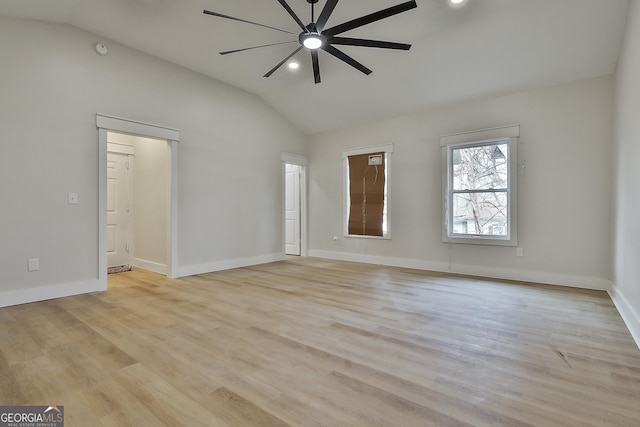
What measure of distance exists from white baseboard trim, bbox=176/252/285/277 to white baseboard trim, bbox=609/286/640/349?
4.96 metres

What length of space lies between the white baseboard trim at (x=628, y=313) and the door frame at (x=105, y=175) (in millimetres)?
5146

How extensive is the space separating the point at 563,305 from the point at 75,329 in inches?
186

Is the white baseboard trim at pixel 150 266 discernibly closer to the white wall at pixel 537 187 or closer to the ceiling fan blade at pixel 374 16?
the white wall at pixel 537 187

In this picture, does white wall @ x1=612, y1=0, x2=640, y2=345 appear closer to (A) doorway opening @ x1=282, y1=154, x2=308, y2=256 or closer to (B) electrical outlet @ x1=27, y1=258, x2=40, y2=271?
(A) doorway opening @ x1=282, y1=154, x2=308, y2=256

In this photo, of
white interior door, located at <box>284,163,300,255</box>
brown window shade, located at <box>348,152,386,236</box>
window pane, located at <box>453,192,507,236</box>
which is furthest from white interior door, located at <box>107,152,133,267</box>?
window pane, located at <box>453,192,507,236</box>

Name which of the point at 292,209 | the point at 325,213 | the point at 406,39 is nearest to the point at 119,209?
the point at 292,209

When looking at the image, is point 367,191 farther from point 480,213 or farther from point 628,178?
point 628,178

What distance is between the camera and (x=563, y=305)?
340cm

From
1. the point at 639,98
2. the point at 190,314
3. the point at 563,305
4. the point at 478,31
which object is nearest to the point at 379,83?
the point at 478,31

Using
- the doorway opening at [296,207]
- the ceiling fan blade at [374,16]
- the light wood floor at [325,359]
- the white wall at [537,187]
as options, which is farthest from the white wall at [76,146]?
the white wall at [537,187]

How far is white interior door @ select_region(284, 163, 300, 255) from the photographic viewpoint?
724 cm

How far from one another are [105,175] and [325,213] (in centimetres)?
398

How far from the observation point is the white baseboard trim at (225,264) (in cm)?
491

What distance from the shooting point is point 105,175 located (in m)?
4.05
